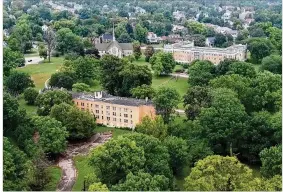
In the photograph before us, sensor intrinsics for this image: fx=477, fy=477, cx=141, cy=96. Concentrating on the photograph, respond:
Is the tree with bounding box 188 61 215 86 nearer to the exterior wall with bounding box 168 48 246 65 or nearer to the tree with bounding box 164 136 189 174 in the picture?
the exterior wall with bounding box 168 48 246 65

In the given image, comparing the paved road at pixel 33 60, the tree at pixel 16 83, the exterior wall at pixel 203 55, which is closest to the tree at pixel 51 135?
the tree at pixel 16 83

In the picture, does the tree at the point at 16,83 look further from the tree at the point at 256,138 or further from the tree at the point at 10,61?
the tree at the point at 256,138

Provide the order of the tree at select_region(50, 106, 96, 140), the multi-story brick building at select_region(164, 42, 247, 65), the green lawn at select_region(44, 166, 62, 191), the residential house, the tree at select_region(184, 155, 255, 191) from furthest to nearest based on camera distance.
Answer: the residential house, the multi-story brick building at select_region(164, 42, 247, 65), the tree at select_region(50, 106, 96, 140), the green lawn at select_region(44, 166, 62, 191), the tree at select_region(184, 155, 255, 191)

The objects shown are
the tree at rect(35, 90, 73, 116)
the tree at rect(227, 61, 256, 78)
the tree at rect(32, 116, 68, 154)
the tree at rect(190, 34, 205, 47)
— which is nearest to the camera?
the tree at rect(32, 116, 68, 154)

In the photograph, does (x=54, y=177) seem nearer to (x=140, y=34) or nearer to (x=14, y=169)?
(x=14, y=169)

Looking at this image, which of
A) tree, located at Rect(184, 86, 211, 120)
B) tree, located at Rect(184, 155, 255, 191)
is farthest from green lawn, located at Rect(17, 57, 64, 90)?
tree, located at Rect(184, 155, 255, 191)

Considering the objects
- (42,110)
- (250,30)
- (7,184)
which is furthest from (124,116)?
(250,30)

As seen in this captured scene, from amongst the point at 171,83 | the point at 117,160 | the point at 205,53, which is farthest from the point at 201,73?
the point at 117,160
